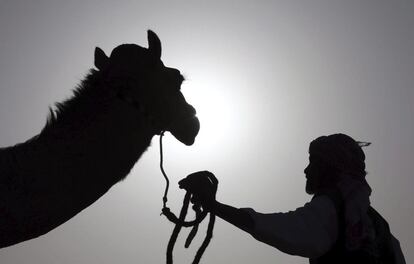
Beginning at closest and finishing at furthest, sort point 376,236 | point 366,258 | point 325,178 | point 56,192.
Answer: point 56,192
point 366,258
point 376,236
point 325,178

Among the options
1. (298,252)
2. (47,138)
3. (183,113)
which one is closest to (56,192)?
(47,138)

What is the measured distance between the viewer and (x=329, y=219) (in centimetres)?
335

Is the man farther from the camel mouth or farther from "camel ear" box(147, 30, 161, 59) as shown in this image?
"camel ear" box(147, 30, 161, 59)

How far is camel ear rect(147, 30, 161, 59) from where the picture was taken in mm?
3711

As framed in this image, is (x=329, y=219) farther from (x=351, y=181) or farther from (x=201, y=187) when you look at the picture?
(x=201, y=187)

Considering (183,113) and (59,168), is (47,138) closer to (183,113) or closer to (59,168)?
(59,168)

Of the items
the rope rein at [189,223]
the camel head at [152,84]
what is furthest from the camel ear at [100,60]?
the rope rein at [189,223]

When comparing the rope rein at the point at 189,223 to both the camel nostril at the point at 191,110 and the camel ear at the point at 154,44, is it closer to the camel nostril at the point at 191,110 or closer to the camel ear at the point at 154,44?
the camel nostril at the point at 191,110

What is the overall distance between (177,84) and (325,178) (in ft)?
4.92

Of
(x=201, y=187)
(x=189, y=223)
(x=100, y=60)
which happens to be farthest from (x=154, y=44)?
(x=189, y=223)

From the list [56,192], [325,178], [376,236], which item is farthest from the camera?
[325,178]

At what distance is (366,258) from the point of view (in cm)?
327

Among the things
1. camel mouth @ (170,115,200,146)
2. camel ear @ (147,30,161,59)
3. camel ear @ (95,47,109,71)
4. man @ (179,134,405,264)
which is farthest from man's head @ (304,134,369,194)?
camel ear @ (95,47,109,71)

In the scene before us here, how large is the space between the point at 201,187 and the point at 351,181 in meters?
1.30
